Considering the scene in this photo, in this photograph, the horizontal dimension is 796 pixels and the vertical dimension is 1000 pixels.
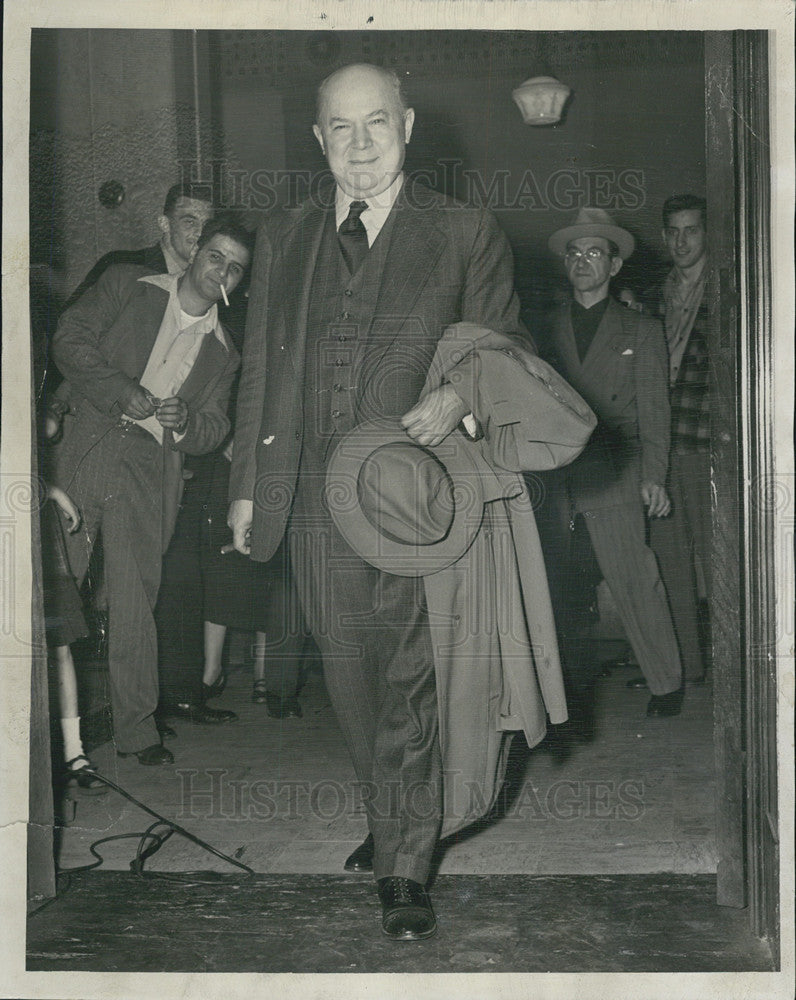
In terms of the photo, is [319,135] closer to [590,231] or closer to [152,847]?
[590,231]

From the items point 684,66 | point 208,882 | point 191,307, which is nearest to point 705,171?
point 684,66

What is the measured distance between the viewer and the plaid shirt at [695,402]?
3621 mm

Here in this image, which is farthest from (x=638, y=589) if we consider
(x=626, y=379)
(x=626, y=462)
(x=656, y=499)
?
(x=626, y=379)

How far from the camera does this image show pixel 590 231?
3602mm

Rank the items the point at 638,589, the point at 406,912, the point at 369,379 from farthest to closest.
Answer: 1. the point at 638,589
2. the point at 369,379
3. the point at 406,912

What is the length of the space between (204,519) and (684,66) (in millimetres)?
2016

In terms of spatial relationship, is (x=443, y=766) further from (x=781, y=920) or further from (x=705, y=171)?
(x=705, y=171)

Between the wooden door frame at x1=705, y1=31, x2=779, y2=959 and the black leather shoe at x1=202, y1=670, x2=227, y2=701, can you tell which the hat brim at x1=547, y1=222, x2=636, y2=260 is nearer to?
the wooden door frame at x1=705, y1=31, x2=779, y2=959

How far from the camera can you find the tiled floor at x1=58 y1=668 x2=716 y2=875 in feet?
11.8

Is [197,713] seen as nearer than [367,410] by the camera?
No

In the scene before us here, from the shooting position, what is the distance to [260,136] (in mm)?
3605

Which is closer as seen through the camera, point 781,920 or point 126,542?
point 781,920

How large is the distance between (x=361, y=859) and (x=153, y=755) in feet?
2.35

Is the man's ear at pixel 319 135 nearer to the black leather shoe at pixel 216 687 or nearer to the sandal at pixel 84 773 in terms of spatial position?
the black leather shoe at pixel 216 687
